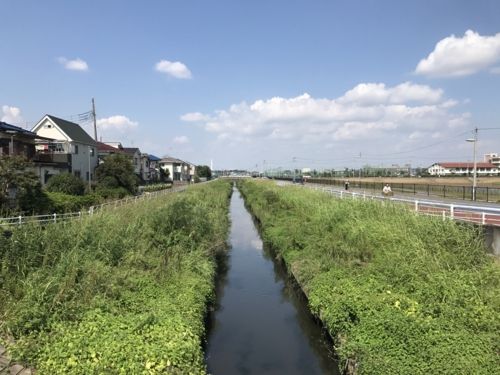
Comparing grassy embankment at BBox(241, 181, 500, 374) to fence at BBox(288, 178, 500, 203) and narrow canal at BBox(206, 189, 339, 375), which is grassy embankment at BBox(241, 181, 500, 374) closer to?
narrow canal at BBox(206, 189, 339, 375)

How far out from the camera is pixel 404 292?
9664mm

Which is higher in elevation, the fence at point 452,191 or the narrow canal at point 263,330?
the fence at point 452,191

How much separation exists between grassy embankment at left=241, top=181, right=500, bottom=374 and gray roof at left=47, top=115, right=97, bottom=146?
122ft

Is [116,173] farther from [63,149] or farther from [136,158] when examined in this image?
[136,158]

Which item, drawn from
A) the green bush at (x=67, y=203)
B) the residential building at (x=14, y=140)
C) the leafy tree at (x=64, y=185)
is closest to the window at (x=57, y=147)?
the residential building at (x=14, y=140)

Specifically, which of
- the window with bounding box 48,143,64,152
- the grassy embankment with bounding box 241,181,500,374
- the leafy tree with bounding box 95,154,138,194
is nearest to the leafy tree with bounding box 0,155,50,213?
the grassy embankment with bounding box 241,181,500,374

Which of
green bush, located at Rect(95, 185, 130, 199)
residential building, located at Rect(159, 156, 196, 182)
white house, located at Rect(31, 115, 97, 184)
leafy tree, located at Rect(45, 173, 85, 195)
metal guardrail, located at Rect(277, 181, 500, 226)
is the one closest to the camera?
metal guardrail, located at Rect(277, 181, 500, 226)

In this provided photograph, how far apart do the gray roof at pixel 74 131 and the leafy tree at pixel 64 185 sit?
12146 millimetres

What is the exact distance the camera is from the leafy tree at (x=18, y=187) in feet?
77.9

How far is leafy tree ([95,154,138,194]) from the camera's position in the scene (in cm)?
4362

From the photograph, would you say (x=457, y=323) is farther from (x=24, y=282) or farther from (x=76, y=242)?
(x=76, y=242)

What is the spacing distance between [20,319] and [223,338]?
5410mm

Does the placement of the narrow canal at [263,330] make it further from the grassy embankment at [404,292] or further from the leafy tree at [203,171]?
the leafy tree at [203,171]

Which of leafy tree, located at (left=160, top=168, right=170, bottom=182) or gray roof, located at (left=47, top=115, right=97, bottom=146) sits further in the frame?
leafy tree, located at (left=160, top=168, right=170, bottom=182)
